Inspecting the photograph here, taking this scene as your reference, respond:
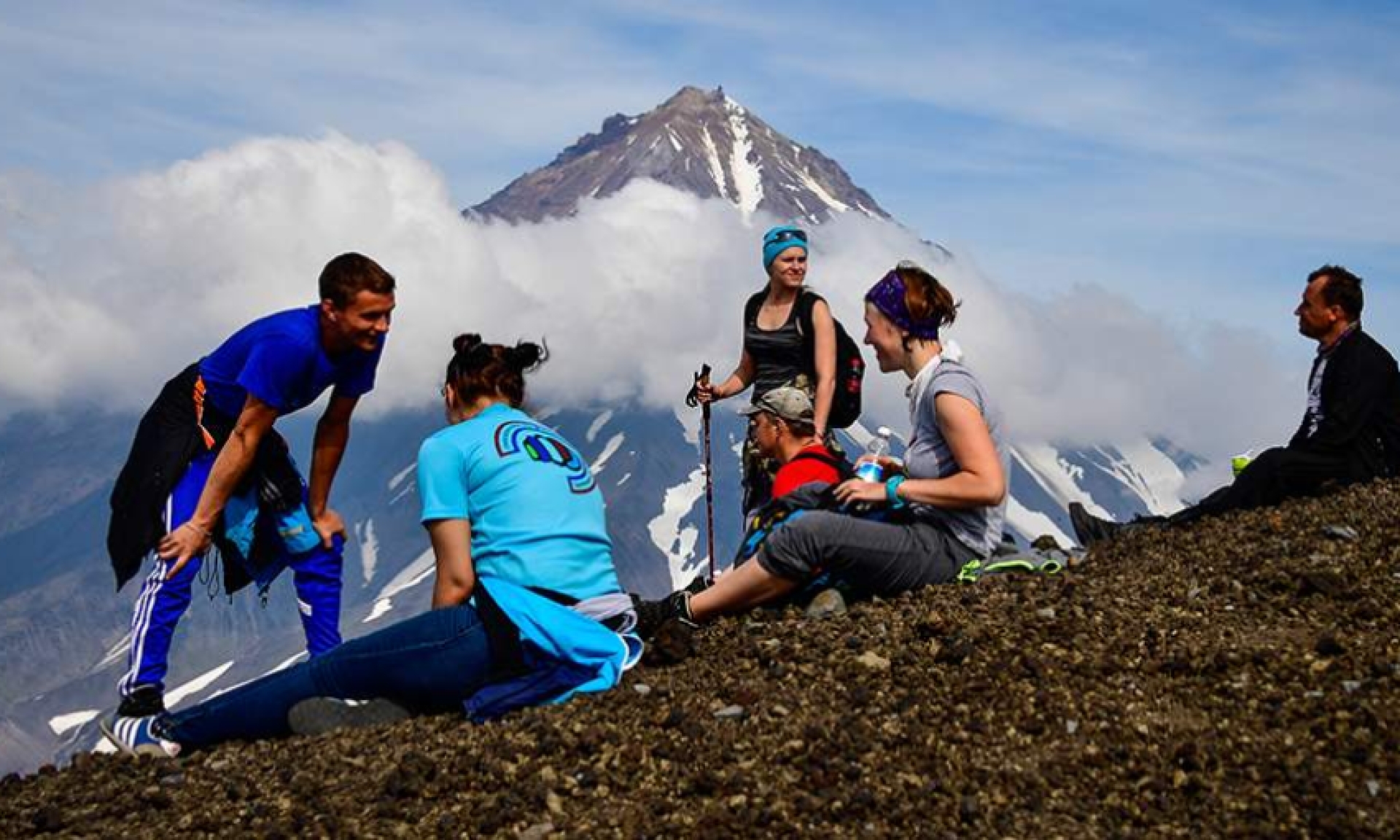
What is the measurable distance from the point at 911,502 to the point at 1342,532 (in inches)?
119

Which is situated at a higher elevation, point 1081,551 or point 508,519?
point 508,519

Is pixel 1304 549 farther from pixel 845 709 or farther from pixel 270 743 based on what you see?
pixel 270 743

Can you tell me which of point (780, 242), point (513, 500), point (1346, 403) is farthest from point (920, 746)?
point (1346, 403)

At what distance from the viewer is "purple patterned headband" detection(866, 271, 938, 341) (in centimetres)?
880

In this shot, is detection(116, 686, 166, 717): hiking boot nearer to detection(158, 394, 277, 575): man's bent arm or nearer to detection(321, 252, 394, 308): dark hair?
detection(158, 394, 277, 575): man's bent arm

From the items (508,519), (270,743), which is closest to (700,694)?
(508,519)

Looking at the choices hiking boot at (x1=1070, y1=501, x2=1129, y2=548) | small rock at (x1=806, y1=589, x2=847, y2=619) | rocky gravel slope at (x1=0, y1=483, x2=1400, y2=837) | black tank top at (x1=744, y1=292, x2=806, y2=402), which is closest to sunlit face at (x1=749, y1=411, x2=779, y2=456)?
black tank top at (x1=744, y1=292, x2=806, y2=402)

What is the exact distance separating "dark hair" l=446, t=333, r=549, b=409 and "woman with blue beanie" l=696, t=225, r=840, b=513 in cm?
374

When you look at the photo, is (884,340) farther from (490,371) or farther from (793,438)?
(490,371)

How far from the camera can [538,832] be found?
596 cm

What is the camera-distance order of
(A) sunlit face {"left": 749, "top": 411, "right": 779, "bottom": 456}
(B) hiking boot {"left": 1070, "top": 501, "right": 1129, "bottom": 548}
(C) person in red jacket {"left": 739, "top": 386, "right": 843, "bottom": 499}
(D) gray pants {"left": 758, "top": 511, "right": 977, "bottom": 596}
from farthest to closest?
(B) hiking boot {"left": 1070, "top": 501, "right": 1129, "bottom": 548}
(A) sunlit face {"left": 749, "top": 411, "right": 779, "bottom": 456}
(C) person in red jacket {"left": 739, "top": 386, "right": 843, "bottom": 499}
(D) gray pants {"left": 758, "top": 511, "right": 977, "bottom": 596}

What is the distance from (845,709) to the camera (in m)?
7.11

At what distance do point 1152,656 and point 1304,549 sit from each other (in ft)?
8.35

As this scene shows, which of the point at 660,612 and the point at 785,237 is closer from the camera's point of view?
the point at 660,612
